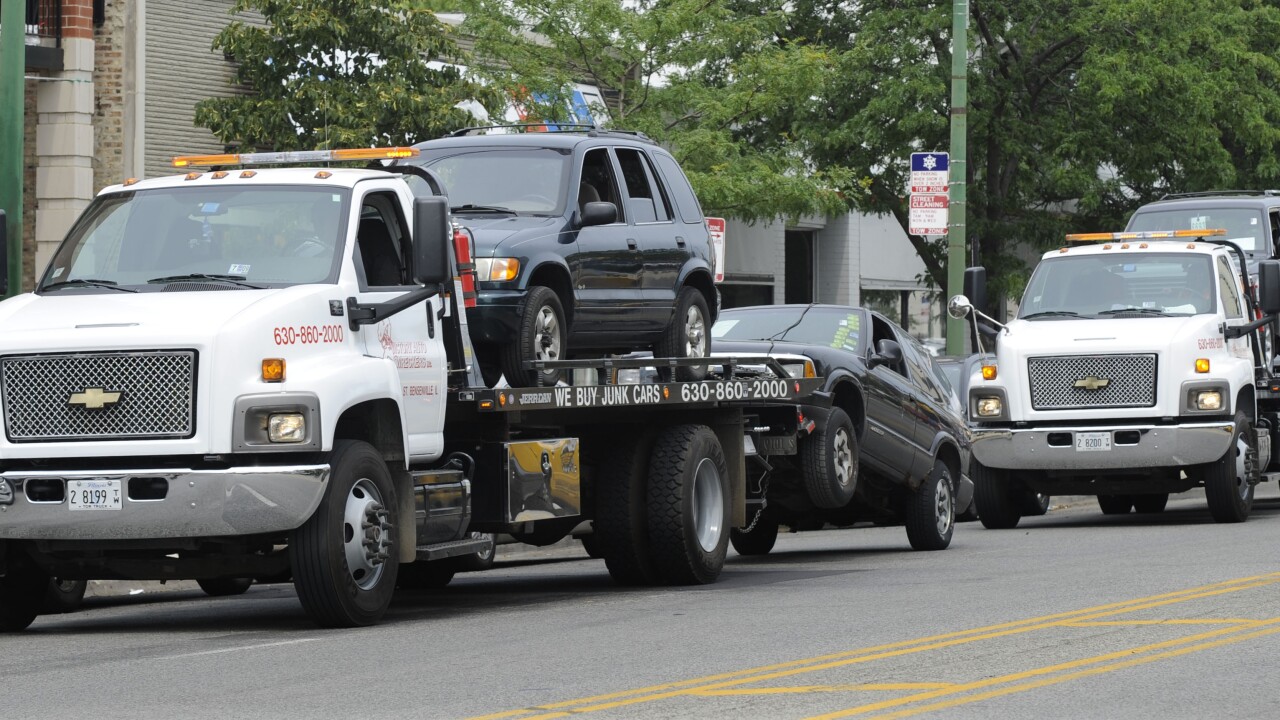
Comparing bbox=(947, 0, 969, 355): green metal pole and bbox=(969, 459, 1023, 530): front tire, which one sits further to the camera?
bbox=(947, 0, 969, 355): green metal pole

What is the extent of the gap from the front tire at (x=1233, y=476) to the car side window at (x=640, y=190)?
682 cm

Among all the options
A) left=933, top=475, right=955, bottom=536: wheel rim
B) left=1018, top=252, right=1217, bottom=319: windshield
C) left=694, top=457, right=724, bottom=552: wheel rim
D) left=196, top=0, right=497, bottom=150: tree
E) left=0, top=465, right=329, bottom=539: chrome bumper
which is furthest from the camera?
left=196, top=0, right=497, bottom=150: tree

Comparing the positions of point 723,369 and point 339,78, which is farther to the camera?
point 339,78

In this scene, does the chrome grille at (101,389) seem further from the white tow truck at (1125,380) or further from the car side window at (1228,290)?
the car side window at (1228,290)

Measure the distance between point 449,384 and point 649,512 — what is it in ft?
6.89

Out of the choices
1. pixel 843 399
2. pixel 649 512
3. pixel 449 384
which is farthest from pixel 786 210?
pixel 449 384

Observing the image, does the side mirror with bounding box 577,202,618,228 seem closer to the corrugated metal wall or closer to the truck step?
the truck step

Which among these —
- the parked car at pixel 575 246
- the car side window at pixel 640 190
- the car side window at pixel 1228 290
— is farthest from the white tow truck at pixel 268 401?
the car side window at pixel 1228 290

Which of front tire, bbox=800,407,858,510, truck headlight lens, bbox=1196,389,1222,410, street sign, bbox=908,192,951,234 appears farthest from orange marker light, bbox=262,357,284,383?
street sign, bbox=908,192,951,234

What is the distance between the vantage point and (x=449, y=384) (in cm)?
1162

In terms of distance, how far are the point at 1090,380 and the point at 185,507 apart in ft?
35.2

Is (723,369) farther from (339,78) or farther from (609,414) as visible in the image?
(339,78)

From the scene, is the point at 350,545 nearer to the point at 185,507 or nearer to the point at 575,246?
the point at 185,507

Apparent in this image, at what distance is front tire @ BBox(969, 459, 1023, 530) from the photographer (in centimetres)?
1934
